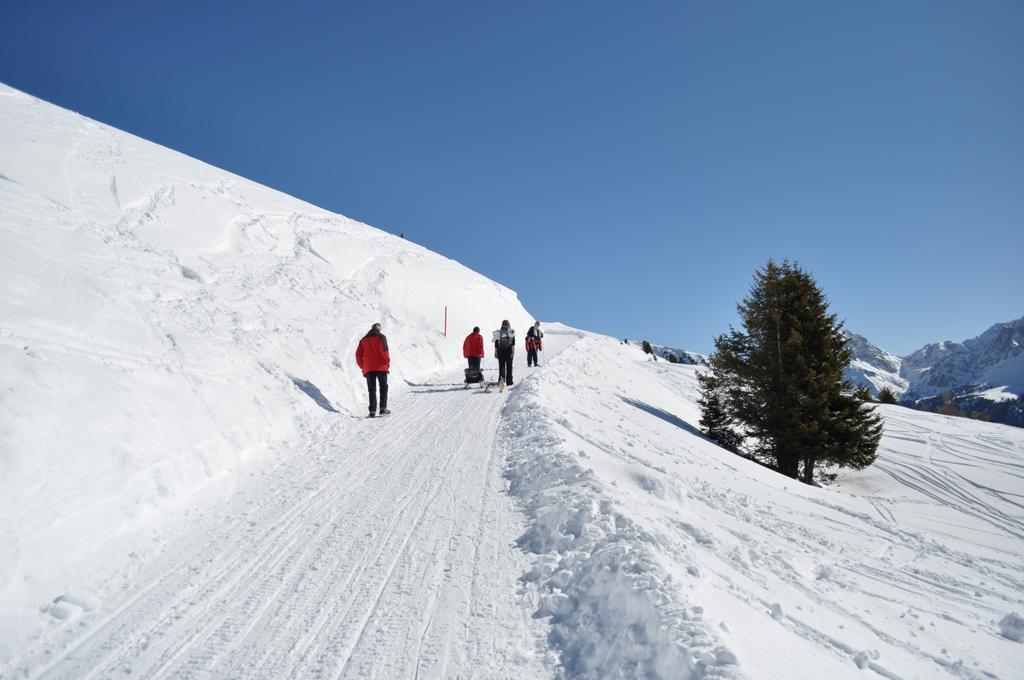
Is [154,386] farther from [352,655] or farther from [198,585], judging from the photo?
[352,655]

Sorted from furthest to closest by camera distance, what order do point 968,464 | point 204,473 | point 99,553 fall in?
point 968,464
point 204,473
point 99,553

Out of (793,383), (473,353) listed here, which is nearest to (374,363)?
(473,353)

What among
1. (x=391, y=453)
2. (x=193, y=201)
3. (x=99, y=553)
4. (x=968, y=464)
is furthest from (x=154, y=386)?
(x=968, y=464)

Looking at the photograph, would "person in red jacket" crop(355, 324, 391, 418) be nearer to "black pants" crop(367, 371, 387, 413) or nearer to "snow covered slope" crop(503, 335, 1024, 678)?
"black pants" crop(367, 371, 387, 413)

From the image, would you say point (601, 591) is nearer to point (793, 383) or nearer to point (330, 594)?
point (330, 594)

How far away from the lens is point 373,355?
11.1 meters

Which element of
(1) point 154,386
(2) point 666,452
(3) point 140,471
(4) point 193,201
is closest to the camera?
(3) point 140,471

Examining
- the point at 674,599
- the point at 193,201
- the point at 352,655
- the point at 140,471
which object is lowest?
the point at 352,655

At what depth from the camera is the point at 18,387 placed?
5199mm

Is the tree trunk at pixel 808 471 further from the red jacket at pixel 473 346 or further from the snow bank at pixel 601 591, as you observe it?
the snow bank at pixel 601 591

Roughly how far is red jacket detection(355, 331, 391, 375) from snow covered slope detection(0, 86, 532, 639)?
4.07 feet

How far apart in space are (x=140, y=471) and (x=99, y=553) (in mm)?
1225

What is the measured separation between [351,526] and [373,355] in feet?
20.6

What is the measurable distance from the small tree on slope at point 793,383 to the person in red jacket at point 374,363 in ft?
43.2
